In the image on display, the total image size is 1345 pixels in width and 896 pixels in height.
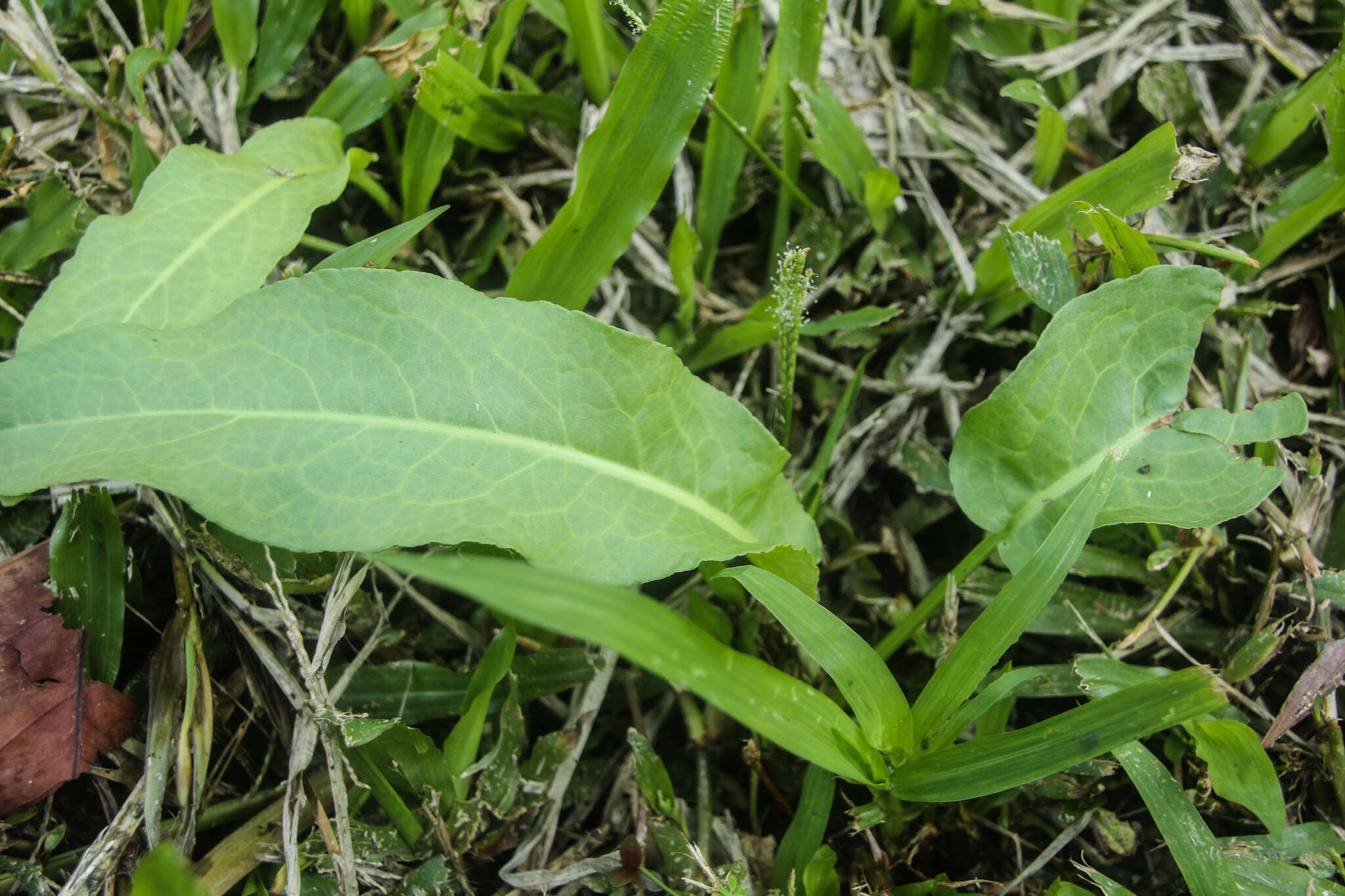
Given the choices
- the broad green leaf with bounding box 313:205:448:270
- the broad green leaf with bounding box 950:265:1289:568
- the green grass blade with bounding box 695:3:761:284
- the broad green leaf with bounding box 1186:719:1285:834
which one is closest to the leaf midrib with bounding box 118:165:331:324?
the broad green leaf with bounding box 313:205:448:270

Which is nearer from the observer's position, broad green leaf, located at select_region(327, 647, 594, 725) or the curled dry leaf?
the curled dry leaf

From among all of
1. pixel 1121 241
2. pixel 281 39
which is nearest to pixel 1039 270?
pixel 1121 241

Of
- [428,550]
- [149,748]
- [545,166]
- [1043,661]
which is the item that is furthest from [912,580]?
[149,748]

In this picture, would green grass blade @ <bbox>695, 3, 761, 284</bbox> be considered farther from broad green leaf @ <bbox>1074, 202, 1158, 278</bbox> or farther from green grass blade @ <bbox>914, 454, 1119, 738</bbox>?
green grass blade @ <bbox>914, 454, 1119, 738</bbox>

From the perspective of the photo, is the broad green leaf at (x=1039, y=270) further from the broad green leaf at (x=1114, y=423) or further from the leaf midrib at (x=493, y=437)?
the leaf midrib at (x=493, y=437)

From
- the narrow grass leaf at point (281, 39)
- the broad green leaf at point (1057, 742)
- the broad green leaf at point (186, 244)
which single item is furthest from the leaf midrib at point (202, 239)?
the broad green leaf at point (1057, 742)
